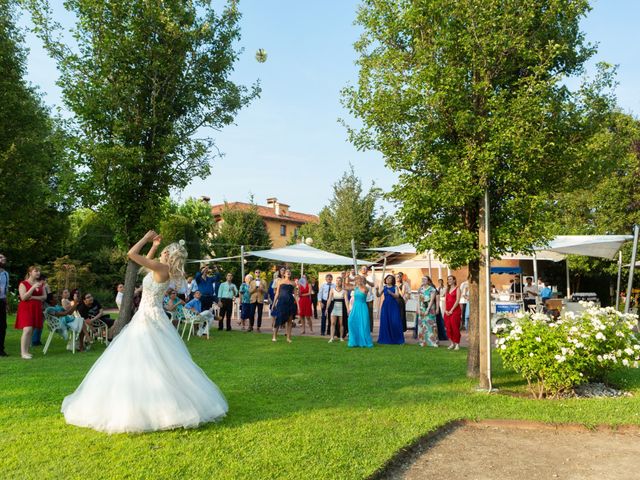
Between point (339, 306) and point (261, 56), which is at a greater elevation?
point (261, 56)

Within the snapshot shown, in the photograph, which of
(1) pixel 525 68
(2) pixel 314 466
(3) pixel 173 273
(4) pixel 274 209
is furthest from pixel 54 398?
(4) pixel 274 209

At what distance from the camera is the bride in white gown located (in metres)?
5.39

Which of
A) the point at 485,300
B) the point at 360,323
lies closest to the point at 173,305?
the point at 360,323

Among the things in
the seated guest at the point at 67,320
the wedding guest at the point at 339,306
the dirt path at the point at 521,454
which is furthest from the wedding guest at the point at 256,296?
the dirt path at the point at 521,454

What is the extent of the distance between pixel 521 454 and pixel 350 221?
32.4m

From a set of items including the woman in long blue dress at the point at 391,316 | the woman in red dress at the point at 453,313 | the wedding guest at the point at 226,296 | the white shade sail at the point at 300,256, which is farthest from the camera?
the white shade sail at the point at 300,256

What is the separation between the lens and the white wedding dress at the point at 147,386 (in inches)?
212

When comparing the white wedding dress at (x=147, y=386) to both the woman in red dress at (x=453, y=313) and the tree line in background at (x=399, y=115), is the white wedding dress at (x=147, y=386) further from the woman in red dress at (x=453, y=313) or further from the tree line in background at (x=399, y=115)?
the woman in red dress at (x=453, y=313)

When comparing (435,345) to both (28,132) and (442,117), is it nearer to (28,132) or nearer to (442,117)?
(442,117)

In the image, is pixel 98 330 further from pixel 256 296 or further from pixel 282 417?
pixel 282 417

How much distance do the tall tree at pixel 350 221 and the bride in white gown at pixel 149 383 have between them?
30.8 m

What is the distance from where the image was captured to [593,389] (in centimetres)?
788

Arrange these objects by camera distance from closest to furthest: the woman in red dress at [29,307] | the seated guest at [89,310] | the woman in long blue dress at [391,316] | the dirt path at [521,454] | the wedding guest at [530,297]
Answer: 1. the dirt path at [521,454]
2. the woman in red dress at [29,307]
3. the seated guest at [89,310]
4. the woman in long blue dress at [391,316]
5. the wedding guest at [530,297]

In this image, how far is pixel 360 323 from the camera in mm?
13523
